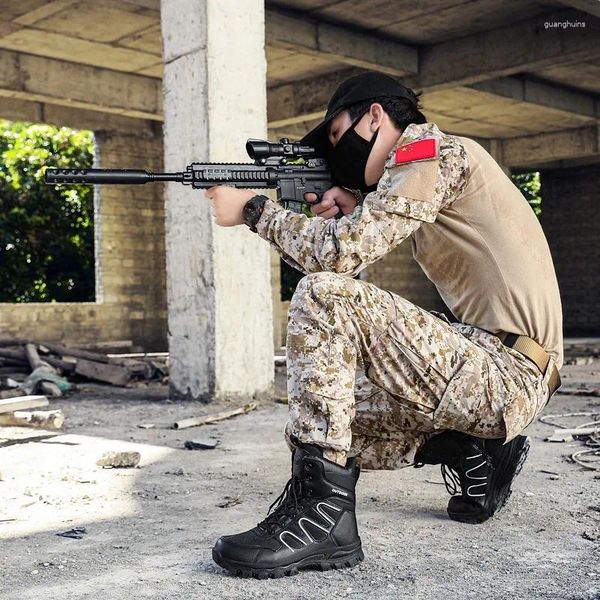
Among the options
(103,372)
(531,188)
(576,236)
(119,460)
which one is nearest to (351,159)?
(119,460)

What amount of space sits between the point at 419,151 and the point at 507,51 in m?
9.80

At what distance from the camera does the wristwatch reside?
2.93 meters

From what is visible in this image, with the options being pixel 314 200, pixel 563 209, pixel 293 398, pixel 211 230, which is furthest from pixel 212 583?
pixel 563 209

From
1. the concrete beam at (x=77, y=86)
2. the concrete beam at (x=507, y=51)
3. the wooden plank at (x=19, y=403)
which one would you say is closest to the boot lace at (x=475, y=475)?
the wooden plank at (x=19, y=403)

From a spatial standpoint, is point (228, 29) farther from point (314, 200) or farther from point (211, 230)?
point (314, 200)

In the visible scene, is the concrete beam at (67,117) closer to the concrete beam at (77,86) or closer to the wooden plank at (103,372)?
the concrete beam at (77,86)

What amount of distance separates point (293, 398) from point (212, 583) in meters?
0.59

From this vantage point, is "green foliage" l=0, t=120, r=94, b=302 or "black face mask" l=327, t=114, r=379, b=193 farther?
"green foliage" l=0, t=120, r=94, b=302

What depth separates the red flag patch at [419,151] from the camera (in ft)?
9.14

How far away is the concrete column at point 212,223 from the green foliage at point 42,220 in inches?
464

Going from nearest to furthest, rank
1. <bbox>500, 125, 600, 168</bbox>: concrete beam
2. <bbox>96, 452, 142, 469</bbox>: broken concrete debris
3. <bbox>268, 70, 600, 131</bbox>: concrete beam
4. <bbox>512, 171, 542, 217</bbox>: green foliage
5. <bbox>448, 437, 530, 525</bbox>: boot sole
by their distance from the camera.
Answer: <bbox>448, 437, 530, 525</bbox>: boot sole
<bbox>96, 452, 142, 469</bbox>: broken concrete debris
<bbox>268, 70, 600, 131</bbox>: concrete beam
<bbox>500, 125, 600, 168</bbox>: concrete beam
<bbox>512, 171, 542, 217</bbox>: green foliage

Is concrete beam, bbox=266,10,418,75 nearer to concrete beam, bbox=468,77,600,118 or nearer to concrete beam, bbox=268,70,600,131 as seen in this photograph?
concrete beam, bbox=268,70,600,131

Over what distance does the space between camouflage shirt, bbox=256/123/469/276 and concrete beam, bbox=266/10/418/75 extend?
8.41m

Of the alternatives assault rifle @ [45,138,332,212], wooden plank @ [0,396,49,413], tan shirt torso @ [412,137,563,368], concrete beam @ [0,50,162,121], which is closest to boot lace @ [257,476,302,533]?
tan shirt torso @ [412,137,563,368]
